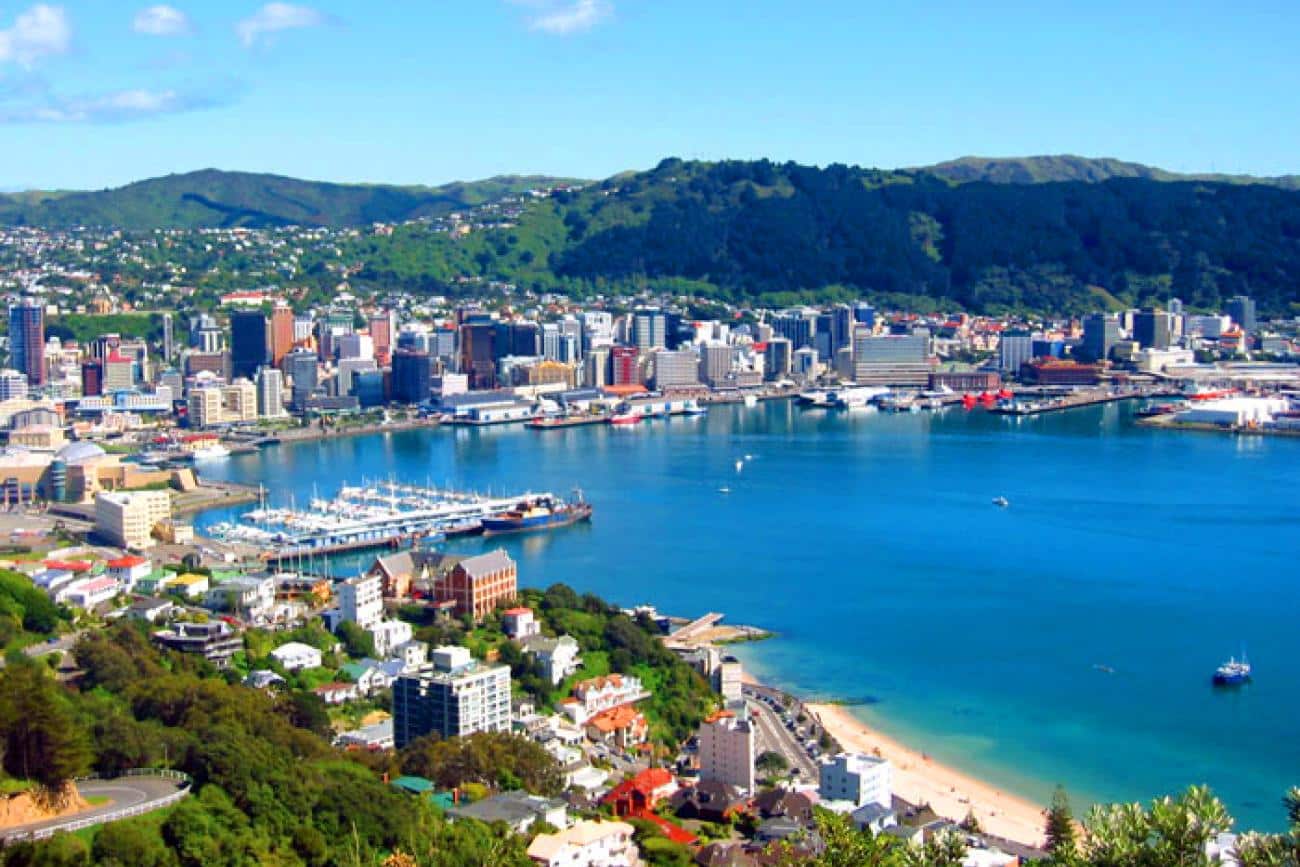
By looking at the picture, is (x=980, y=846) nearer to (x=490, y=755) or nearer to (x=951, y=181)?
(x=490, y=755)

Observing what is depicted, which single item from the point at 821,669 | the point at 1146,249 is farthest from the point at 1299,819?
the point at 1146,249

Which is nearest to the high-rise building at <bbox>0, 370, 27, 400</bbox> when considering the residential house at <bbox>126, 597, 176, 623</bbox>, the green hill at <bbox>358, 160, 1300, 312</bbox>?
the green hill at <bbox>358, 160, 1300, 312</bbox>

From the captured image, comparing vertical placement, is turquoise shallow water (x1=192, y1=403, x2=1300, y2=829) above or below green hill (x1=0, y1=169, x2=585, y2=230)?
below

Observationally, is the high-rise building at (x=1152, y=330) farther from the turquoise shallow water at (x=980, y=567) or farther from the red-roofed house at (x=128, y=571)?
the red-roofed house at (x=128, y=571)

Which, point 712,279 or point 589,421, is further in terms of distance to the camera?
point 712,279

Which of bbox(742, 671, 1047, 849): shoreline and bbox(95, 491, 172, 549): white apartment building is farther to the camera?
bbox(95, 491, 172, 549): white apartment building

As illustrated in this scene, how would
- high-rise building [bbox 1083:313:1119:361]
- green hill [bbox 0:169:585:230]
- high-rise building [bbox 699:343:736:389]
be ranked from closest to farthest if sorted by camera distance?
high-rise building [bbox 699:343:736:389] < high-rise building [bbox 1083:313:1119:361] < green hill [bbox 0:169:585:230]

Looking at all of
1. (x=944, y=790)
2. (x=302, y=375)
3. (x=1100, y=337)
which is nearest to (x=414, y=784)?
(x=944, y=790)

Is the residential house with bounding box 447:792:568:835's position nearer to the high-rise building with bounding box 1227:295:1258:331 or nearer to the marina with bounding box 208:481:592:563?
the marina with bounding box 208:481:592:563
